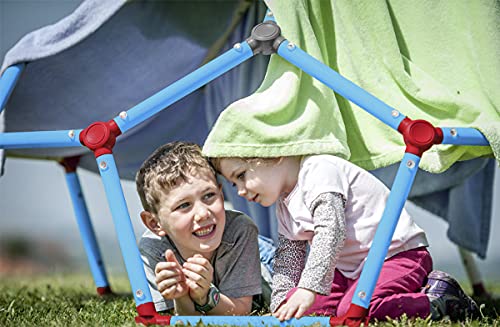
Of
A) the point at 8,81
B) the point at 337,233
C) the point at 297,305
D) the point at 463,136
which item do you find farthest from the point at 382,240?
the point at 8,81

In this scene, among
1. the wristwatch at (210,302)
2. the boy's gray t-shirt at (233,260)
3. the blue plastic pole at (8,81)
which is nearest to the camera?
the wristwatch at (210,302)

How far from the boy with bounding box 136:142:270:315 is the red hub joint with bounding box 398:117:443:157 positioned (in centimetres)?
47

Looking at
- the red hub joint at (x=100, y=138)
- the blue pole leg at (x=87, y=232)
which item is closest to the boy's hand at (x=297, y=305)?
the red hub joint at (x=100, y=138)

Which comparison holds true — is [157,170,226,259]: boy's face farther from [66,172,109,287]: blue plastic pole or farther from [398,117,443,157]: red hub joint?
[66,172,109,287]: blue plastic pole

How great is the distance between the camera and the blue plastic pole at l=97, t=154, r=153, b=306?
1.43 m

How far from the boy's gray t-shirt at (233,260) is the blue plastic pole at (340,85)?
0.44 meters

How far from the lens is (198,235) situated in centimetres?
160

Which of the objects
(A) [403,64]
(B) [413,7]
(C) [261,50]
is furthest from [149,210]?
(B) [413,7]

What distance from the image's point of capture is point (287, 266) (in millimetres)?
1658

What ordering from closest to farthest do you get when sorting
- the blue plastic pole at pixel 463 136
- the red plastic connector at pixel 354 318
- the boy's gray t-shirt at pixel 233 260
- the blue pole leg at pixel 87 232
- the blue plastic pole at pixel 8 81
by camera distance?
the red plastic connector at pixel 354 318
the blue plastic pole at pixel 463 136
the boy's gray t-shirt at pixel 233 260
the blue plastic pole at pixel 8 81
the blue pole leg at pixel 87 232

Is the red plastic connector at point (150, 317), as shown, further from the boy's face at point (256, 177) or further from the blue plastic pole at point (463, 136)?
the blue plastic pole at point (463, 136)

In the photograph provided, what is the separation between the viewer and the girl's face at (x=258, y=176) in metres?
1.56

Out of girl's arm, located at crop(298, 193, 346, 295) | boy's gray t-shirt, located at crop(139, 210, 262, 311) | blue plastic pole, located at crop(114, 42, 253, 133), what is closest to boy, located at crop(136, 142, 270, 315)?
boy's gray t-shirt, located at crop(139, 210, 262, 311)

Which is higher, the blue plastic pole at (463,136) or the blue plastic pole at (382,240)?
the blue plastic pole at (463,136)
